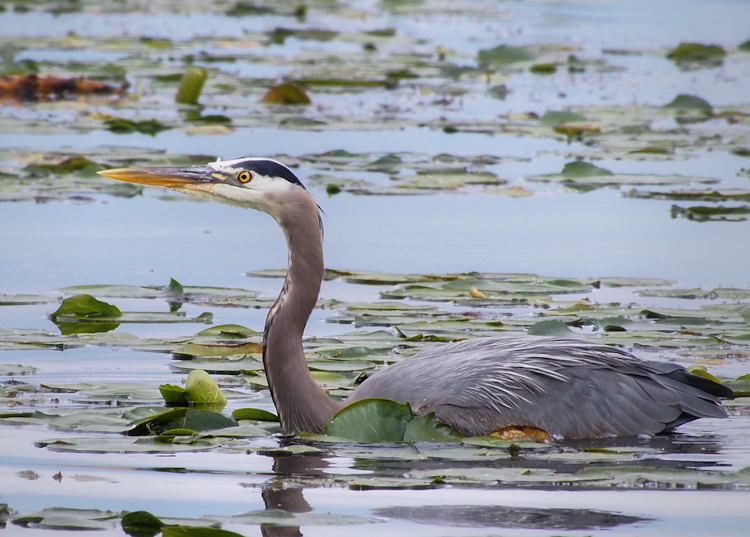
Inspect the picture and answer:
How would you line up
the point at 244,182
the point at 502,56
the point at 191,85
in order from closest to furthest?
the point at 244,182 < the point at 191,85 < the point at 502,56

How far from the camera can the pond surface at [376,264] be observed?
17.0 ft

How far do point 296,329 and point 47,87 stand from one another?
41.1 ft

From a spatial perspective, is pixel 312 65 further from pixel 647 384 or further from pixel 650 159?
pixel 647 384

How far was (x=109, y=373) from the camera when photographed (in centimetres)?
695

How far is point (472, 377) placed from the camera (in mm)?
6227

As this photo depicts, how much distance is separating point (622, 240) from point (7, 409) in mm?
6071

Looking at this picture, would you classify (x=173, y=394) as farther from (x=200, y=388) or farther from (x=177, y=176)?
(x=177, y=176)

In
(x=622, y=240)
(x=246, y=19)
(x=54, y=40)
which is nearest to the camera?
(x=622, y=240)

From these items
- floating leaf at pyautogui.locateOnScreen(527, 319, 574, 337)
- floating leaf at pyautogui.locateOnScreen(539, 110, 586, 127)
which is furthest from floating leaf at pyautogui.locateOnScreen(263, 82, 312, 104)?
floating leaf at pyautogui.locateOnScreen(527, 319, 574, 337)

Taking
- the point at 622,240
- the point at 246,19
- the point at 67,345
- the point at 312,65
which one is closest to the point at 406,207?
the point at 622,240

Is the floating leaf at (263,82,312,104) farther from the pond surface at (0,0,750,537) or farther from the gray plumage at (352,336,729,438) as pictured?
the gray plumage at (352,336,729,438)

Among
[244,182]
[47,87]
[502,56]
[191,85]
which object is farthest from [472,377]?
[502,56]

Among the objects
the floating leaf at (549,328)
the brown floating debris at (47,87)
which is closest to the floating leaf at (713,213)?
the floating leaf at (549,328)

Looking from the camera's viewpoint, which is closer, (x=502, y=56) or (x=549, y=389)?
(x=549, y=389)
